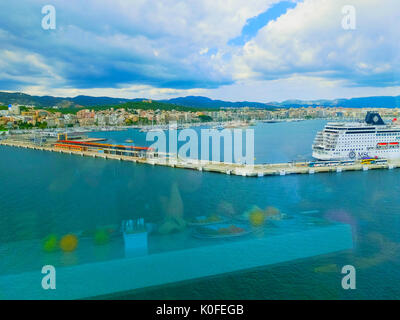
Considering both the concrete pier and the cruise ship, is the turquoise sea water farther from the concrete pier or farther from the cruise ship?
the cruise ship

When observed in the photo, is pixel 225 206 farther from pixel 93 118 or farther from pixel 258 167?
pixel 93 118

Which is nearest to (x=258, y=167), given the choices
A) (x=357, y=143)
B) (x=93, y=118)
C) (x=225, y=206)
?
(x=225, y=206)

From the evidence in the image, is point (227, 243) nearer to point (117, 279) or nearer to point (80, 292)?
point (117, 279)

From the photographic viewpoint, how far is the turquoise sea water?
2887mm

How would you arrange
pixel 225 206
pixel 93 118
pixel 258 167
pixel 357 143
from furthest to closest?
pixel 93 118 → pixel 357 143 → pixel 258 167 → pixel 225 206

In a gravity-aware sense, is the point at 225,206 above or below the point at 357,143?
below

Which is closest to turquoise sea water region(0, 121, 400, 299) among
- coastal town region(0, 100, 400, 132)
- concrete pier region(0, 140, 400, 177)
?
concrete pier region(0, 140, 400, 177)

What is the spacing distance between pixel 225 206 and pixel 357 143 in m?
6.87

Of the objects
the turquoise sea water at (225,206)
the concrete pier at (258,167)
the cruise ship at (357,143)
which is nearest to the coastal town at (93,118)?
the cruise ship at (357,143)

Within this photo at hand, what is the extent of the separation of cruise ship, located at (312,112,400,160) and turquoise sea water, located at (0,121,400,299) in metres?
1.84

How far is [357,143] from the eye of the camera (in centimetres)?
1009

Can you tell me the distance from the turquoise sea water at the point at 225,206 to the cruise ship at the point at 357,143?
6.04 ft
